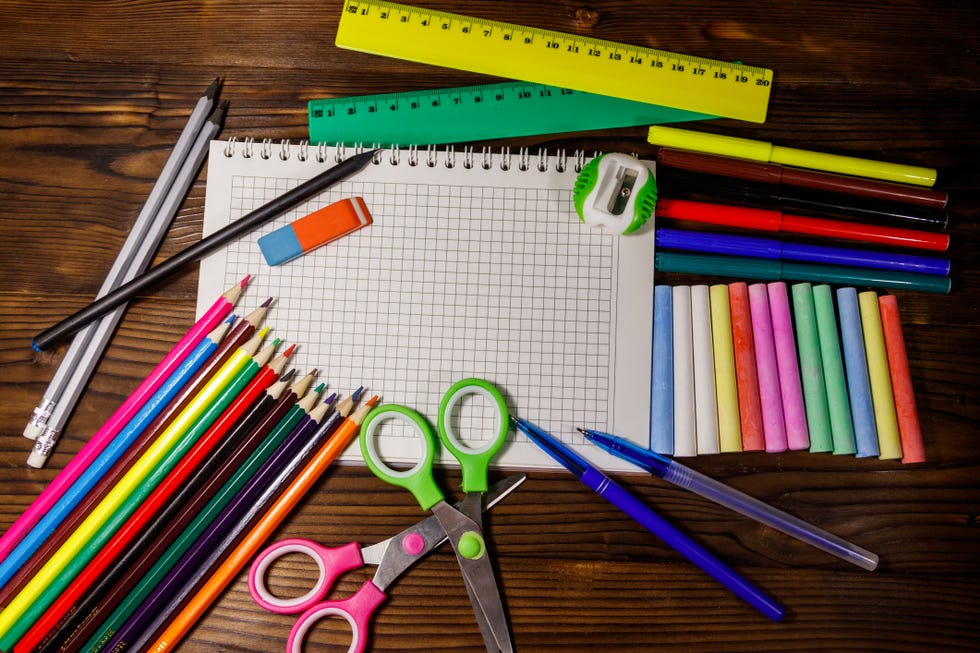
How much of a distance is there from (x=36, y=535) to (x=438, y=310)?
0.60 meters

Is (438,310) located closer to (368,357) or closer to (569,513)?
(368,357)

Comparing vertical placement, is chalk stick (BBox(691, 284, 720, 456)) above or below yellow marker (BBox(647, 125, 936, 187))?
below

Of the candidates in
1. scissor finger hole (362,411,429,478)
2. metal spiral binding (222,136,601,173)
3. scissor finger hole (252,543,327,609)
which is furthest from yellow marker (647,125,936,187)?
scissor finger hole (252,543,327,609)

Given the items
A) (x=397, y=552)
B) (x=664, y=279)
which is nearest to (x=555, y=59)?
(x=664, y=279)

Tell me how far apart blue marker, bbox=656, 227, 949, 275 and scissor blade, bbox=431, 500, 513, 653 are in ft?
1.58

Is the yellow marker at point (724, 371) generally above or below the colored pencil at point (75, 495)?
above

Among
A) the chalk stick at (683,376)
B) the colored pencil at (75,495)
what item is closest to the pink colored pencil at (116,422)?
the colored pencil at (75,495)

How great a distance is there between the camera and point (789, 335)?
41.0 inches

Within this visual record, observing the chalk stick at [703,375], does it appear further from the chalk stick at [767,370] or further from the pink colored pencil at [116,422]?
the pink colored pencil at [116,422]

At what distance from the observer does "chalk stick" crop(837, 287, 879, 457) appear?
1.02 m

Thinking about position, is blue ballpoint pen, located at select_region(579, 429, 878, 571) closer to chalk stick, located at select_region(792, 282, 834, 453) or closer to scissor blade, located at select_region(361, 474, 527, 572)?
chalk stick, located at select_region(792, 282, 834, 453)

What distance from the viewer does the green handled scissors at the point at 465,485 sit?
3.10ft

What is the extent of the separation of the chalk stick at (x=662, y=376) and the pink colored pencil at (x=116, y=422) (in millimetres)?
586

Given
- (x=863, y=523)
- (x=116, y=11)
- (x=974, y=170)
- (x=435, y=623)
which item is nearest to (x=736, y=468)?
(x=863, y=523)
